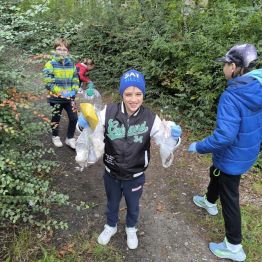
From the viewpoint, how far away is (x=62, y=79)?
15.4 ft

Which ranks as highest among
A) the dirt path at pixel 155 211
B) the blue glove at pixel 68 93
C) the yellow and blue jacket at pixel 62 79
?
the yellow and blue jacket at pixel 62 79

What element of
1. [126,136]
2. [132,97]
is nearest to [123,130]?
[126,136]

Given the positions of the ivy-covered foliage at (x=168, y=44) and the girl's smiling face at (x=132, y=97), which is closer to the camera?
the girl's smiling face at (x=132, y=97)

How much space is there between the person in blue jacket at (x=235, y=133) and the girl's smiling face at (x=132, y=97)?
752 millimetres

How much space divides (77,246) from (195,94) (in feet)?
11.4

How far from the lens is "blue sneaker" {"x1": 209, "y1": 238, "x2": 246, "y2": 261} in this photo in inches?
139

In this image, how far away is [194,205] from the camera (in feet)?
14.3

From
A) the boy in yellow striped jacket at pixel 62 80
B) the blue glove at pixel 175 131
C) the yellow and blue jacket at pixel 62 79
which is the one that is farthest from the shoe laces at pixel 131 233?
the yellow and blue jacket at pixel 62 79

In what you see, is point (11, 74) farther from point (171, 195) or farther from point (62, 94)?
point (171, 195)

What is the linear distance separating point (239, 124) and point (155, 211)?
1.71 meters

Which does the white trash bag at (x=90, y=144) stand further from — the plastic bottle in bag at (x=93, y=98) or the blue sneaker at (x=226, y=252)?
the plastic bottle in bag at (x=93, y=98)

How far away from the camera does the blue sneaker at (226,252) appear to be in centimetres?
352

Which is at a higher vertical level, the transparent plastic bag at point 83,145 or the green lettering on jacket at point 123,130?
the green lettering on jacket at point 123,130

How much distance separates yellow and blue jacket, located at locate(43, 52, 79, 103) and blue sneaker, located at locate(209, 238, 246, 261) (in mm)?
2639
